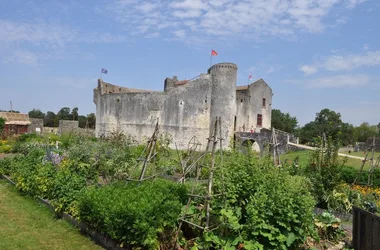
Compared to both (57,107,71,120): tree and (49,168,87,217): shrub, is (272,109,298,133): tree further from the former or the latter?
(49,168,87,217): shrub

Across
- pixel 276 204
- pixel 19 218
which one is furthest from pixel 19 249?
pixel 276 204

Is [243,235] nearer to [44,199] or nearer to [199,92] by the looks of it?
[44,199]

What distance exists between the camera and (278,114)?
6400 centimetres

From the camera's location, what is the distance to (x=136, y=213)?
191 inches

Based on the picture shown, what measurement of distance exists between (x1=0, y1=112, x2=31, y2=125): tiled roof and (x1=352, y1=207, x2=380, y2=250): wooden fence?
36.8m

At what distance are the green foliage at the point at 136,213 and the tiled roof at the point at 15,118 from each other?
33957 millimetres

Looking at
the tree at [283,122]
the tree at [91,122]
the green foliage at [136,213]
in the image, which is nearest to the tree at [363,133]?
the tree at [283,122]

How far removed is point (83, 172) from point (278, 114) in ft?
192

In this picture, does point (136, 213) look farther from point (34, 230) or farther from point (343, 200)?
point (343, 200)

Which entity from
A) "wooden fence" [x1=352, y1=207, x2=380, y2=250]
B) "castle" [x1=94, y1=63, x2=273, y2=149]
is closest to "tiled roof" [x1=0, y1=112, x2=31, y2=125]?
"castle" [x1=94, y1=63, x2=273, y2=149]

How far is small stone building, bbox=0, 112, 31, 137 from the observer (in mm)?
34531

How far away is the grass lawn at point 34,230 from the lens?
579 cm

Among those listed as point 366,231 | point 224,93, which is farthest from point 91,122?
point 366,231

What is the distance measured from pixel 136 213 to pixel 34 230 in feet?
9.94
